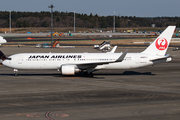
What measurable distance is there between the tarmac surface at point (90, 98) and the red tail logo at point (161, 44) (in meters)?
4.81

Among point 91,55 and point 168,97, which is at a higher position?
point 91,55

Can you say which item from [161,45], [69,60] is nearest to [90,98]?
[69,60]

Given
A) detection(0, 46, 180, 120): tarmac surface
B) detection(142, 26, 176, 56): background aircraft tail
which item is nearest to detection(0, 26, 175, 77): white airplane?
detection(142, 26, 176, 56): background aircraft tail

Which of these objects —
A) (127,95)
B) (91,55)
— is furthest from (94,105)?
(91,55)

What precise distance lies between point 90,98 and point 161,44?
1998 centimetres

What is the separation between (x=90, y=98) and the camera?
2738 cm

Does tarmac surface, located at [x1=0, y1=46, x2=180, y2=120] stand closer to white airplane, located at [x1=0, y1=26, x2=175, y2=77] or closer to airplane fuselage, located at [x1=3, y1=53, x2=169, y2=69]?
white airplane, located at [x1=0, y1=26, x2=175, y2=77]

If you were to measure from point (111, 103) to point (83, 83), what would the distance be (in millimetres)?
11107

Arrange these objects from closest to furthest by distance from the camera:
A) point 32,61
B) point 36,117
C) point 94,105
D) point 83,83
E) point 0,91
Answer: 1. point 36,117
2. point 94,105
3. point 0,91
4. point 83,83
5. point 32,61

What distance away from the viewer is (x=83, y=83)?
118 ft

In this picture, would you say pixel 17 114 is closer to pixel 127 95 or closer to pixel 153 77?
pixel 127 95

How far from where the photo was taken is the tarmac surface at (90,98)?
70.4ft

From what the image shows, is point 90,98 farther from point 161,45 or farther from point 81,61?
point 161,45

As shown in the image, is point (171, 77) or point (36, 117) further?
point (171, 77)
